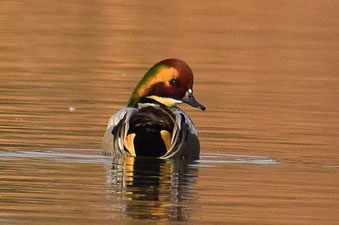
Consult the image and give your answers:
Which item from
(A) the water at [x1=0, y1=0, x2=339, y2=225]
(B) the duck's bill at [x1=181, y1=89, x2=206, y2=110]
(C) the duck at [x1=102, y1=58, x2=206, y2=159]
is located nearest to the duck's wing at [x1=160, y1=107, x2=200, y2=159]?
(C) the duck at [x1=102, y1=58, x2=206, y2=159]

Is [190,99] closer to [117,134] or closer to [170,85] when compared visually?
[170,85]

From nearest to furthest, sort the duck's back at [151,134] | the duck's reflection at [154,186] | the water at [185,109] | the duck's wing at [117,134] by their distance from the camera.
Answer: the duck's reflection at [154,186] → the water at [185,109] → the duck's back at [151,134] → the duck's wing at [117,134]

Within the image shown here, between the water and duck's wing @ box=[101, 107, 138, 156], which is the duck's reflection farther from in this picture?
duck's wing @ box=[101, 107, 138, 156]

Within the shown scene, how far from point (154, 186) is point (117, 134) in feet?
4.91

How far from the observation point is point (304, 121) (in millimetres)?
15664

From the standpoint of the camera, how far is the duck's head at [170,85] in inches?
531

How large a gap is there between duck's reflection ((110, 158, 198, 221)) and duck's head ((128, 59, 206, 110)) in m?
0.85

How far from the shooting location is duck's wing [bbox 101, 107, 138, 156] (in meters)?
12.7

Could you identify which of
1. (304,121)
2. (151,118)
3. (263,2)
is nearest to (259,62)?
(304,121)

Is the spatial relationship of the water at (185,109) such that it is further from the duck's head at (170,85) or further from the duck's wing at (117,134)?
the duck's head at (170,85)

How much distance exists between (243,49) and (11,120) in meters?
10.4

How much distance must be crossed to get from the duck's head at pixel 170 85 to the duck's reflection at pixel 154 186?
2.78 feet

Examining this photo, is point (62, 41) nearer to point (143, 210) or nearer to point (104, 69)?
point (104, 69)

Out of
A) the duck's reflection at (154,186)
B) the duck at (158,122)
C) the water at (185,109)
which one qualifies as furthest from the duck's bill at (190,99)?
the duck's reflection at (154,186)
